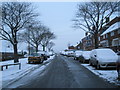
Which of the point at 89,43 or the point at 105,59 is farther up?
the point at 89,43

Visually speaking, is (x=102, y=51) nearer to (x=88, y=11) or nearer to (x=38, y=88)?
(x=38, y=88)

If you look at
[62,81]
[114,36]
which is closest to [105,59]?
[62,81]

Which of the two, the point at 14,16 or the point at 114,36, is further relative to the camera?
the point at 114,36

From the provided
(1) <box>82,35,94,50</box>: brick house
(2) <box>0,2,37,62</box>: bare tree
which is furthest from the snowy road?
(1) <box>82,35,94,50</box>: brick house

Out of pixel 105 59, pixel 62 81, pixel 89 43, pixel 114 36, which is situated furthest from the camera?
pixel 89 43

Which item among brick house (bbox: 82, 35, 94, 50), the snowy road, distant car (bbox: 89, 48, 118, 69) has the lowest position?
the snowy road

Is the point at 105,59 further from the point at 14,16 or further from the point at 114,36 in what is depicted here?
the point at 114,36

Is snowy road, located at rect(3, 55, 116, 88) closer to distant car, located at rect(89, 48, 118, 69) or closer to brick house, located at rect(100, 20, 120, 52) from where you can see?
distant car, located at rect(89, 48, 118, 69)

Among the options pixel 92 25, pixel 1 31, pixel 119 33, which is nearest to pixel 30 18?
pixel 1 31

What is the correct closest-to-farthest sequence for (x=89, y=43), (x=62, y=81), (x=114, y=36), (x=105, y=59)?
(x=62, y=81), (x=105, y=59), (x=114, y=36), (x=89, y=43)

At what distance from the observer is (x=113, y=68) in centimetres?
1619

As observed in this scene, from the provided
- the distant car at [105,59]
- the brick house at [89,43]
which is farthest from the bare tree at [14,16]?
the brick house at [89,43]

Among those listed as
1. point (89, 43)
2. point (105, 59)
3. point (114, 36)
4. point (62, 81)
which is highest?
point (114, 36)

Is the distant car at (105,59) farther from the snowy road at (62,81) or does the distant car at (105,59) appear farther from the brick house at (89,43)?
the brick house at (89,43)
